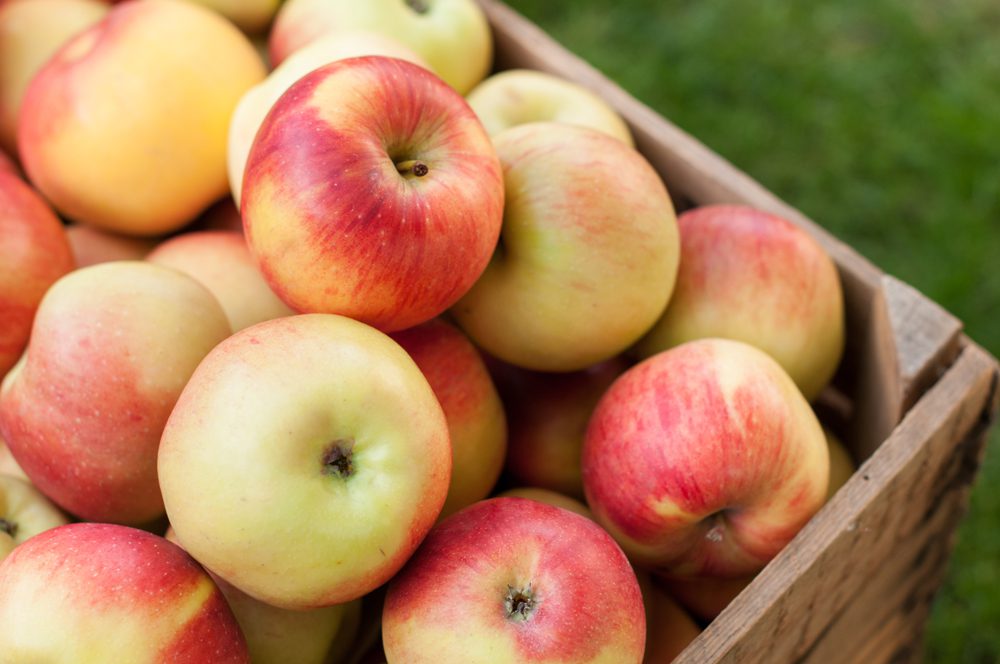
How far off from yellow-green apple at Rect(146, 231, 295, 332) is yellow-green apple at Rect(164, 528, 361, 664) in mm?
218

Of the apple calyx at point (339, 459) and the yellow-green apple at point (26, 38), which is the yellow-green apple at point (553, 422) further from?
the yellow-green apple at point (26, 38)

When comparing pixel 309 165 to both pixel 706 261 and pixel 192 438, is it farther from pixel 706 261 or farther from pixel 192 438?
pixel 706 261

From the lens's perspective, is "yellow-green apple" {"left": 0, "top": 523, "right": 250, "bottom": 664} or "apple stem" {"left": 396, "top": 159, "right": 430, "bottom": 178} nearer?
"yellow-green apple" {"left": 0, "top": 523, "right": 250, "bottom": 664}

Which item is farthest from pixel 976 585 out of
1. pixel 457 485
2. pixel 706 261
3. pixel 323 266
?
pixel 323 266

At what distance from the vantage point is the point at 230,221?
1099 mm

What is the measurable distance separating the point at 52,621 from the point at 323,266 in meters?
0.30

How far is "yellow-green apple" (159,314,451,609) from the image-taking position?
64cm

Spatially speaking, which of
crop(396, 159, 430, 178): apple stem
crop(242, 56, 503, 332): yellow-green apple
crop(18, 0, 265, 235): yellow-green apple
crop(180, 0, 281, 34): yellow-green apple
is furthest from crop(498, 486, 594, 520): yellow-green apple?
crop(180, 0, 281, 34): yellow-green apple

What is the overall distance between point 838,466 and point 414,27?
2.16ft

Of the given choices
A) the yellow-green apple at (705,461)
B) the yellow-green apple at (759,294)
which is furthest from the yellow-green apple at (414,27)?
the yellow-green apple at (705,461)

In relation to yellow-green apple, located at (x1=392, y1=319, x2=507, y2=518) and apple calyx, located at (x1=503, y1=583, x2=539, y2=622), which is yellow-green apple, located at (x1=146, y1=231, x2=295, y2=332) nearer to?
yellow-green apple, located at (x1=392, y1=319, x2=507, y2=518)

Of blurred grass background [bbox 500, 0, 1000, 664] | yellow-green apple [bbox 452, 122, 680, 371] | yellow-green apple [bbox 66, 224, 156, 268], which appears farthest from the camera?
blurred grass background [bbox 500, 0, 1000, 664]

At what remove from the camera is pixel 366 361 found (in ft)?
2.25

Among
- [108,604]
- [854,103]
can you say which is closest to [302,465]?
[108,604]
